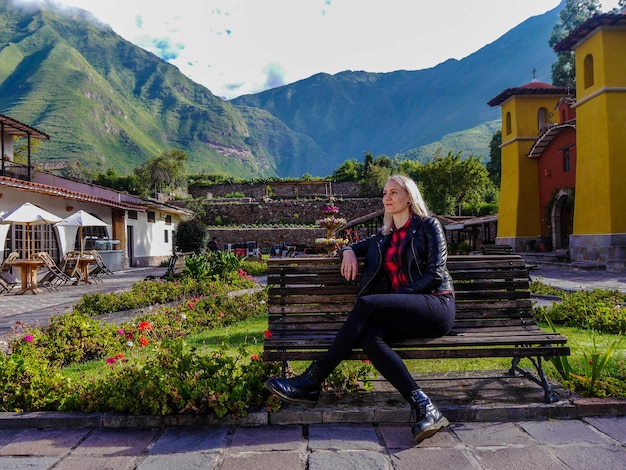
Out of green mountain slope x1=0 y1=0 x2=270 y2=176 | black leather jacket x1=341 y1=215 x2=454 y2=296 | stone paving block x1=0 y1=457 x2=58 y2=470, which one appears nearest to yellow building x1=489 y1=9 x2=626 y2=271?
black leather jacket x1=341 y1=215 x2=454 y2=296

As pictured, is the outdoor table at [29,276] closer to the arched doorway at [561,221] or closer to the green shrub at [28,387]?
the green shrub at [28,387]

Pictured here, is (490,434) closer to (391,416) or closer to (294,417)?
(391,416)

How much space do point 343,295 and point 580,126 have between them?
59.7 ft

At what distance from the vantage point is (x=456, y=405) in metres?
3.01

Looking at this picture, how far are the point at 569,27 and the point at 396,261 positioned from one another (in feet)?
143

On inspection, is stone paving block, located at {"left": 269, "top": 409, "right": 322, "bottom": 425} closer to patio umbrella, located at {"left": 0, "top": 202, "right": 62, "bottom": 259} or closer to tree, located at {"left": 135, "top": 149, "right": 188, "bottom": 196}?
patio umbrella, located at {"left": 0, "top": 202, "right": 62, "bottom": 259}

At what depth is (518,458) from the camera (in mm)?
2414

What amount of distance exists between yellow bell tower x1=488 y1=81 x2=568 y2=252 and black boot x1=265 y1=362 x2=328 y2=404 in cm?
2258

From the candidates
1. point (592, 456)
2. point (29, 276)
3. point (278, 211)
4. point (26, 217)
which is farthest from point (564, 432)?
point (278, 211)

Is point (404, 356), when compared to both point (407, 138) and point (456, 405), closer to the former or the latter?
point (456, 405)

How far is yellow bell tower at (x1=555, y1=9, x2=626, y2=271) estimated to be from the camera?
1586cm

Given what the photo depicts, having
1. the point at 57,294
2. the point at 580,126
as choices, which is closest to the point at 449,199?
the point at 580,126

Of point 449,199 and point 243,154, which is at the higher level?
point 243,154

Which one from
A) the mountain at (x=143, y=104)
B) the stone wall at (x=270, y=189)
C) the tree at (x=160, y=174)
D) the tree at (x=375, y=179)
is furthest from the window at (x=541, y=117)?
the mountain at (x=143, y=104)
